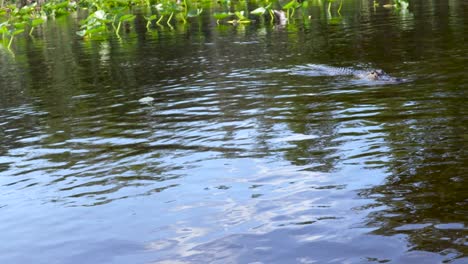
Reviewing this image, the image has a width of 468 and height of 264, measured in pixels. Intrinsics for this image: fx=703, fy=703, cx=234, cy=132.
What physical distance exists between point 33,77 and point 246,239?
1149cm

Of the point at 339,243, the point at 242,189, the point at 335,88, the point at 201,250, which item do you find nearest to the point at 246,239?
the point at 201,250

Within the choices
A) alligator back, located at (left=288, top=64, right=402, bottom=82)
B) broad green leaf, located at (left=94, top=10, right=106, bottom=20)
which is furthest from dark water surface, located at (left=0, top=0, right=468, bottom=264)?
broad green leaf, located at (left=94, top=10, right=106, bottom=20)

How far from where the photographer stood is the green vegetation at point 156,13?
75.3 ft

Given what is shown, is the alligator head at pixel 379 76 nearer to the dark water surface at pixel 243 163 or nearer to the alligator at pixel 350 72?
the alligator at pixel 350 72

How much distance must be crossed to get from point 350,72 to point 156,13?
75.5 ft

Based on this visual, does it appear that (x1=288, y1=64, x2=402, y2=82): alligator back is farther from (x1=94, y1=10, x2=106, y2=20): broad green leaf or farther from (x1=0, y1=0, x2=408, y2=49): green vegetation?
(x1=94, y1=10, x2=106, y2=20): broad green leaf

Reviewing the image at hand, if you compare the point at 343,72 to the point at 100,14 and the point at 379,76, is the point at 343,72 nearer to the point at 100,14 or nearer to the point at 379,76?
the point at 379,76

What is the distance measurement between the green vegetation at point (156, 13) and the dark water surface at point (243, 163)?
26.7 ft

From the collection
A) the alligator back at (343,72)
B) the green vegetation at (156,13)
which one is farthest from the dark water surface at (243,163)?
the green vegetation at (156,13)

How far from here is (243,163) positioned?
23.8ft

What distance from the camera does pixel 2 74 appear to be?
16516mm

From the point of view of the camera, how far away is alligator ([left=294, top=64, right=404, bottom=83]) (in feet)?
37.1

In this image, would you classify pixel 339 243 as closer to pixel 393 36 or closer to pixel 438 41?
pixel 438 41

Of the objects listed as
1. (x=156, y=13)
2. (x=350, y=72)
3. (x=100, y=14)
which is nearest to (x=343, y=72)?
(x=350, y=72)
